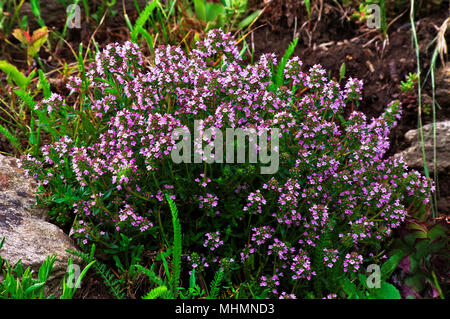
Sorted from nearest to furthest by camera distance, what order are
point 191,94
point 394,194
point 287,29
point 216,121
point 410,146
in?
point 216,121 → point 191,94 → point 394,194 → point 410,146 → point 287,29

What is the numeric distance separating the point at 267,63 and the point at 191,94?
59 centimetres

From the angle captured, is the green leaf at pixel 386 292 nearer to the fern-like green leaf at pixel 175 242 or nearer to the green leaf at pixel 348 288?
the green leaf at pixel 348 288

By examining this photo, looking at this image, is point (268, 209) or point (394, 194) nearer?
point (268, 209)

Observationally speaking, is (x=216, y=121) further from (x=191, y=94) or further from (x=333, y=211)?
(x=333, y=211)

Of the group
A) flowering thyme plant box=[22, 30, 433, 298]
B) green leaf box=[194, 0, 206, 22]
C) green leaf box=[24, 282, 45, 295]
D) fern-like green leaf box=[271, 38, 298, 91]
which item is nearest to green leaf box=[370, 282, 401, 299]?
flowering thyme plant box=[22, 30, 433, 298]

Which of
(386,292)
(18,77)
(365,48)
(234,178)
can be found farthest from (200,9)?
(386,292)

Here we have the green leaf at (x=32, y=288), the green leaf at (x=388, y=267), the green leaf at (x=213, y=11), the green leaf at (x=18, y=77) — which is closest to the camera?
the green leaf at (x=32, y=288)

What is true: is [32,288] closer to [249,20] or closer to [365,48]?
[249,20]

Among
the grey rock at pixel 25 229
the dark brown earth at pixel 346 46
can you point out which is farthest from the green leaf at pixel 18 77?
the grey rock at pixel 25 229

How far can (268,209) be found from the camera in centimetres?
277

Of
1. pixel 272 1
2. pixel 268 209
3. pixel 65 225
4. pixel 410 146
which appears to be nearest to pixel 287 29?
pixel 272 1

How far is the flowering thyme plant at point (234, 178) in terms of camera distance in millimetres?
2711

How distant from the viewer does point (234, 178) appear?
274cm

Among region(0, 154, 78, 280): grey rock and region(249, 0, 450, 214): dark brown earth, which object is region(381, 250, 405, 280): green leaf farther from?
region(0, 154, 78, 280): grey rock
